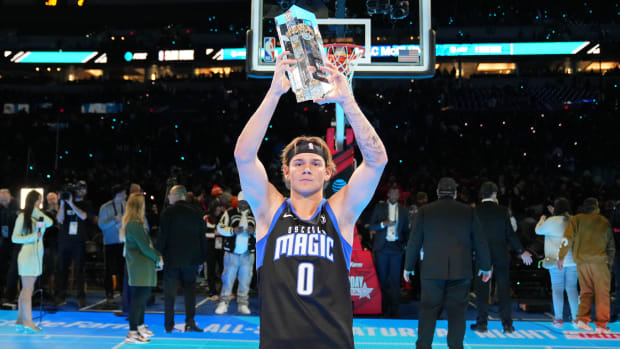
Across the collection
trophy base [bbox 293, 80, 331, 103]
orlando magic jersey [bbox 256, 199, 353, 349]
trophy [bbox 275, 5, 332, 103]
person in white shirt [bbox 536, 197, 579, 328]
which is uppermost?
trophy [bbox 275, 5, 332, 103]

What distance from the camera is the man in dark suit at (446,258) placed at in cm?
589

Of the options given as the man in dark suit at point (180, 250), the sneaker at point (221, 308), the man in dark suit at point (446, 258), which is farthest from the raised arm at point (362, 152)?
the sneaker at point (221, 308)

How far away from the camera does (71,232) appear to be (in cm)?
914

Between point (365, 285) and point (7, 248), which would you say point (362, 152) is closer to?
point (365, 285)

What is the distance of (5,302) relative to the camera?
9438mm

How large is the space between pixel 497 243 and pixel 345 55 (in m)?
3.24

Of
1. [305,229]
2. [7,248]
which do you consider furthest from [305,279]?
[7,248]

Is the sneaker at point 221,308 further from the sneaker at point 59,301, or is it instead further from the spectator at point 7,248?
the spectator at point 7,248

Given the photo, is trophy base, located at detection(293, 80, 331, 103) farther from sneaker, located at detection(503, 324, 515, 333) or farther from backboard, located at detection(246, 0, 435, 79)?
sneaker, located at detection(503, 324, 515, 333)

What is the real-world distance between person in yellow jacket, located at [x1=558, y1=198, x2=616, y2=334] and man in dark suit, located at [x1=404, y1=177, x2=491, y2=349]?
98.2 inches

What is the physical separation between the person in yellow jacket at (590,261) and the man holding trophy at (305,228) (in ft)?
20.6

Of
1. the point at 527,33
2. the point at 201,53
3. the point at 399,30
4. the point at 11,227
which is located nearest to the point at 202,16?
the point at 201,53

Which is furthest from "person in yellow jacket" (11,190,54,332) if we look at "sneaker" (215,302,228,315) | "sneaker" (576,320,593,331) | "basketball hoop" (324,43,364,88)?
"sneaker" (576,320,593,331)

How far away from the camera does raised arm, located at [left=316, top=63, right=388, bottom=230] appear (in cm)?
271
